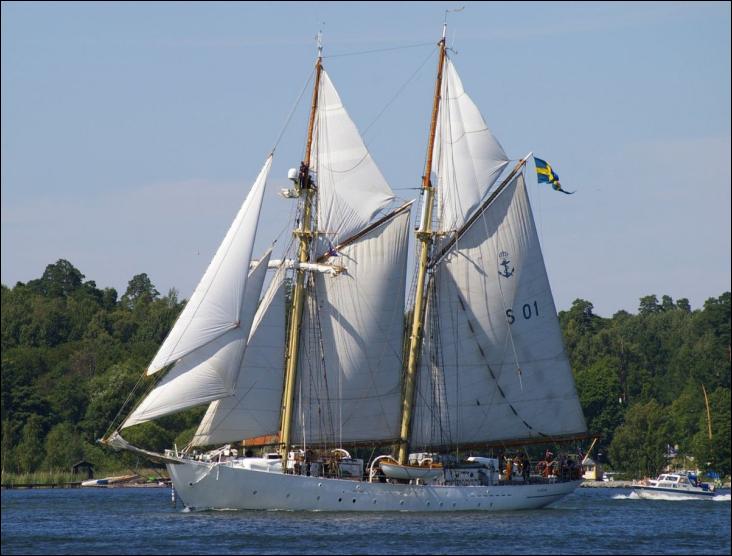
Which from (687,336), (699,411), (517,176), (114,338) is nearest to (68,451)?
(114,338)

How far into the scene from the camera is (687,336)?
588 feet

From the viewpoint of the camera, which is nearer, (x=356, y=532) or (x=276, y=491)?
(x=356, y=532)

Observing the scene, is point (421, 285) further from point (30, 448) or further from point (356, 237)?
point (30, 448)

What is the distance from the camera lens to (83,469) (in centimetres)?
13312

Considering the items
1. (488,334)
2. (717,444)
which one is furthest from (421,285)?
(717,444)

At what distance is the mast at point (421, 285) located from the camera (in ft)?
257

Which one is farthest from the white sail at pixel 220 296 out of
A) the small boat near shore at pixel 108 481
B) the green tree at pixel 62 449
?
the green tree at pixel 62 449

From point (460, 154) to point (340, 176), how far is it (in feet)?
22.1

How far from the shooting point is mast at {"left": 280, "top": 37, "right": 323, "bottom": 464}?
7506cm

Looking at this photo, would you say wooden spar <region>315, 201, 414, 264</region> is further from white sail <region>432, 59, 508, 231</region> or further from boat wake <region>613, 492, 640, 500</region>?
boat wake <region>613, 492, 640, 500</region>

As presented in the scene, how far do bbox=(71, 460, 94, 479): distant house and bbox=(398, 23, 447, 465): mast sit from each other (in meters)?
60.1

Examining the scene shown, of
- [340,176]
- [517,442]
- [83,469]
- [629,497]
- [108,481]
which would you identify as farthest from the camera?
[83,469]

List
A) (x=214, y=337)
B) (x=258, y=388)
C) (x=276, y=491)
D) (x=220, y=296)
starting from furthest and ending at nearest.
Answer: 1. (x=258, y=388)
2. (x=276, y=491)
3. (x=220, y=296)
4. (x=214, y=337)

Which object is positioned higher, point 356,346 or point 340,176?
point 340,176
